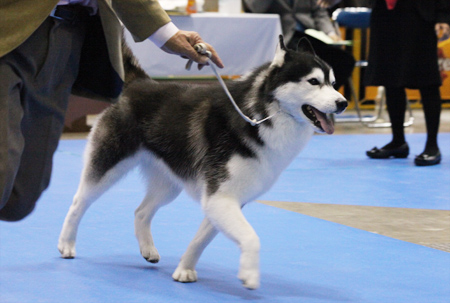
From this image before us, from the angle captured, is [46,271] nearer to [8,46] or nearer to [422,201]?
[8,46]

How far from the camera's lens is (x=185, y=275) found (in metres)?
2.48

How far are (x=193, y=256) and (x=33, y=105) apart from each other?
103 cm

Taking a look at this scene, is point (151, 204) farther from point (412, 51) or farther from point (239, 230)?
point (412, 51)

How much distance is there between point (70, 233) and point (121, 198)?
4.45 ft

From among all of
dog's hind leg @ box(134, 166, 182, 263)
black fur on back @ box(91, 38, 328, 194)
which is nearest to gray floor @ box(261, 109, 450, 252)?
dog's hind leg @ box(134, 166, 182, 263)

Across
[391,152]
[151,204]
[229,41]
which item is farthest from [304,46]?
[229,41]

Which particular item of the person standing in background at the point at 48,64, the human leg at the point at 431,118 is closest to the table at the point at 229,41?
the human leg at the point at 431,118

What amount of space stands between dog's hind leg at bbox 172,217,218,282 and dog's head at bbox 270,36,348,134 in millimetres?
581

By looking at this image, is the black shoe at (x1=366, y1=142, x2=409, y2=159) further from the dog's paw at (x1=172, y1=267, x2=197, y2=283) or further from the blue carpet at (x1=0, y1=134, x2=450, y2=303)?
the dog's paw at (x1=172, y1=267, x2=197, y2=283)

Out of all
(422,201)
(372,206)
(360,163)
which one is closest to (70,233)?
(372,206)

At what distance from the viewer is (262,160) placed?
2.30m

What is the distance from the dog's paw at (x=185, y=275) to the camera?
8.14ft

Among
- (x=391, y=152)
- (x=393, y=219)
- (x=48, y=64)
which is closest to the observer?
(x=48, y=64)

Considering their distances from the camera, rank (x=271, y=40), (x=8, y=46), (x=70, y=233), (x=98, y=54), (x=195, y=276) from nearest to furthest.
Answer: (x=8, y=46), (x=98, y=54), (x=195, y=276), (x=70, y=233), (x=271, y=40)
